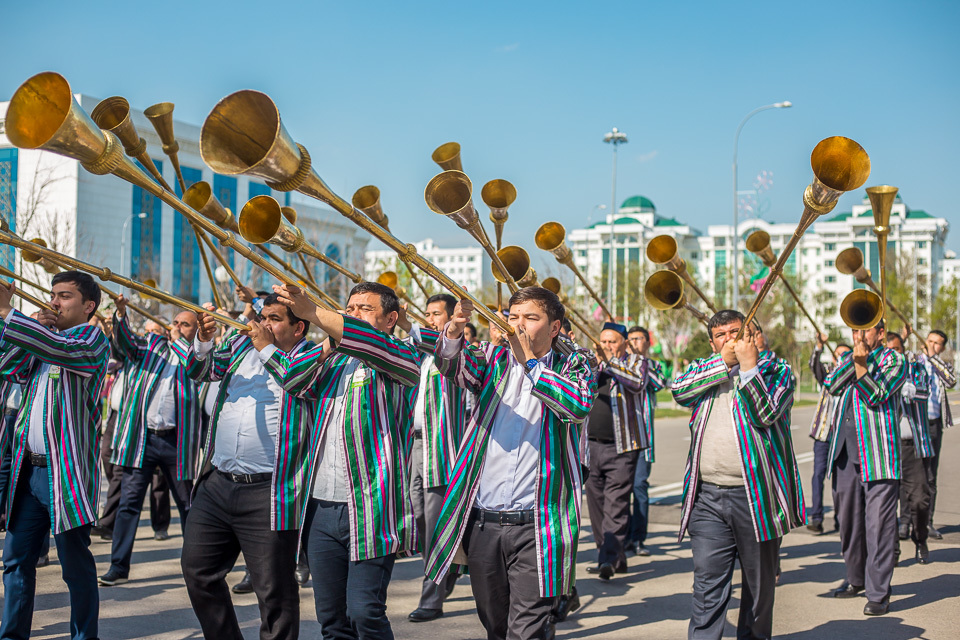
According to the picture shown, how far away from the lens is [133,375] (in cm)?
747

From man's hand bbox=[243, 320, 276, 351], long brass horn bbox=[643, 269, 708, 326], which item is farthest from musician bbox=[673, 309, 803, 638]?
man's hand bbox=[243, 320, 276, 351]

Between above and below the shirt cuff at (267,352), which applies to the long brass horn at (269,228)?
above

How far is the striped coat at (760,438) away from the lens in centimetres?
482

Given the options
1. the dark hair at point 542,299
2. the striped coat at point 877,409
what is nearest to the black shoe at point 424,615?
the dark hair at point 542,299

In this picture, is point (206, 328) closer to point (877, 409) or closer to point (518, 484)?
point (518, 484)

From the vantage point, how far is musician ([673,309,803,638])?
15.7 ft

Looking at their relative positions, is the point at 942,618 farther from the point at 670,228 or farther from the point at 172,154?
the point at 670,228

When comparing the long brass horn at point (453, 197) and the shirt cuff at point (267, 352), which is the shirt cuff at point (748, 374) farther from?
the shirt cuff at point (267, 352)

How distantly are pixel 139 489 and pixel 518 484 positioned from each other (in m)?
3.98

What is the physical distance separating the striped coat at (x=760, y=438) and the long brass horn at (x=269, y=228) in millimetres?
2035

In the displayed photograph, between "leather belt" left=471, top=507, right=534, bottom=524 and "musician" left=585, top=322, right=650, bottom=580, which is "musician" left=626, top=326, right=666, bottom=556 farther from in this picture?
"leather belt" left=471, top=507, right=534, bottom=524

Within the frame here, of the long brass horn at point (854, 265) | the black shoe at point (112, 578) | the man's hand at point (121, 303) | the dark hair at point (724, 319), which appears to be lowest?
the black shoe at point (112, 578)

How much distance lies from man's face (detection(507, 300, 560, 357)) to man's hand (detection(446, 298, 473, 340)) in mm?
310

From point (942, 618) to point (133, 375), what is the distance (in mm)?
6051
